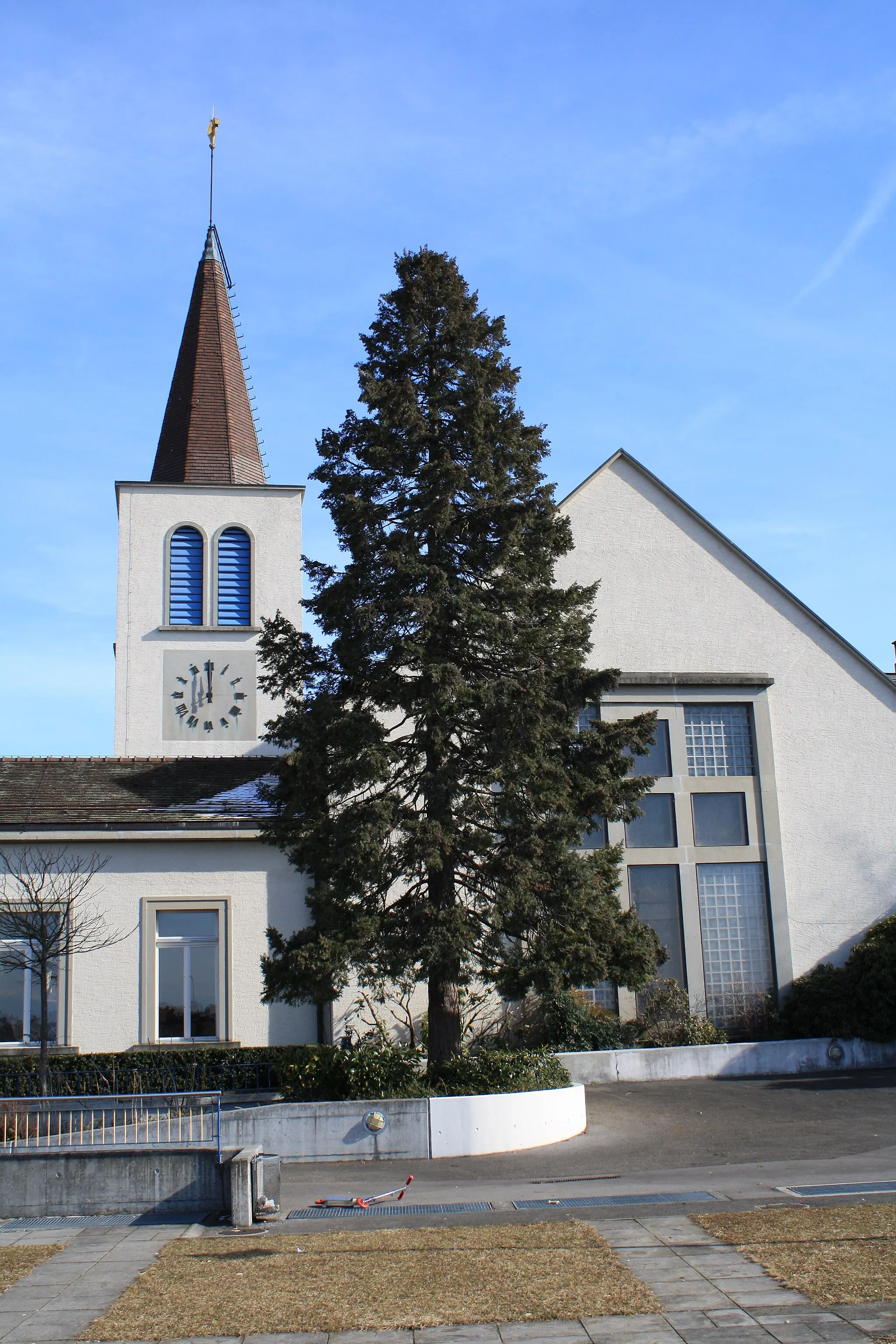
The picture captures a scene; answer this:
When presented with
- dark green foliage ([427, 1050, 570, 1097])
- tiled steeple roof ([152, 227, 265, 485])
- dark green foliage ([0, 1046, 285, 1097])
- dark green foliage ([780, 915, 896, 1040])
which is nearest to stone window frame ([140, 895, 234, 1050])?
dark green foliage ([0, 1046, 285, 1097])

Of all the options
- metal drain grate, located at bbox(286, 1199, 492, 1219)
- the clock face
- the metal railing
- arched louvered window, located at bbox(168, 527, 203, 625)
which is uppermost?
arched louvered window, located at bbox(168, 527, 203, 625)

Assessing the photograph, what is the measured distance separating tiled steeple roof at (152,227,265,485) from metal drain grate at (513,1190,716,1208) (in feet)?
80.6

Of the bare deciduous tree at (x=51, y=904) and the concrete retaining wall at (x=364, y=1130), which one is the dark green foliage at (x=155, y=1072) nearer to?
the bare deciduous tree at (x=51, y=904)

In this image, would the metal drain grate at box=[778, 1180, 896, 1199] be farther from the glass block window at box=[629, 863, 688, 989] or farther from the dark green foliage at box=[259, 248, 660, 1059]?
the glass block window at box=[629, 863, 688, 989]

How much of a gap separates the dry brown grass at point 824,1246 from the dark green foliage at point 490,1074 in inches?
191

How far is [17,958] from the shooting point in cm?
1906

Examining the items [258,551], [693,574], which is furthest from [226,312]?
[693,574]

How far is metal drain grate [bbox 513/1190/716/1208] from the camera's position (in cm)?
1143

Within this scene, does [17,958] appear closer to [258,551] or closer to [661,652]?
[661,652]

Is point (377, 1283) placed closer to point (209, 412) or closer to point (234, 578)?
point (234, 578)

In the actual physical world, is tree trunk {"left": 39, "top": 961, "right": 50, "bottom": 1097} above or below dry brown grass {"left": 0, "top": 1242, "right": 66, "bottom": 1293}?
above

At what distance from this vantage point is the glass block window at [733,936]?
22078mm

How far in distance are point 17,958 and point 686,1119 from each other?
10.6 meters

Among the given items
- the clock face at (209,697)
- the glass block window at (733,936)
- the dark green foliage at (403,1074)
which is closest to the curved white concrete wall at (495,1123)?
the dark green foliage at (403,1074)
